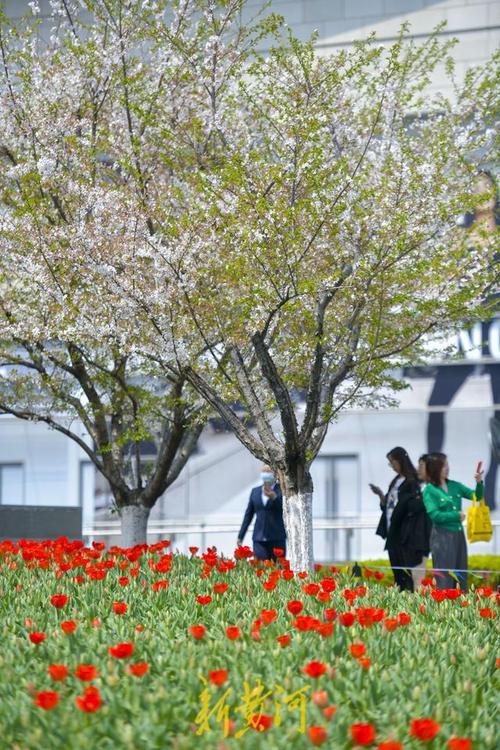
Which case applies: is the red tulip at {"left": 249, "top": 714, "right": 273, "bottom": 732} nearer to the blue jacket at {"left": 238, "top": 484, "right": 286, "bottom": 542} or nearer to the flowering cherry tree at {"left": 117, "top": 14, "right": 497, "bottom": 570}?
the flowering cherry tree at {"left": 117, "top": 14, "right": 497, "bottom": 570}

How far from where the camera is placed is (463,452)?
23672mm

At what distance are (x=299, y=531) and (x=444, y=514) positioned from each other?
1.55 metres

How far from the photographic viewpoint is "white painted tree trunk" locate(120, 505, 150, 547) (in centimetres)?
1348

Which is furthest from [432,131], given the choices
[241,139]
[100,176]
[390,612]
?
[390,612]

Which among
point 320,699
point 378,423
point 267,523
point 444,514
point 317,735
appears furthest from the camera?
point 378,423

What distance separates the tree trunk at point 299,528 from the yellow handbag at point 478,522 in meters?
2.45

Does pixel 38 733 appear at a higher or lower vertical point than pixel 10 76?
lower

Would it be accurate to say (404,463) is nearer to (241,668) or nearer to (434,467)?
(434,467)

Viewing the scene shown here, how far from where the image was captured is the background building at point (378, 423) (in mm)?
23656

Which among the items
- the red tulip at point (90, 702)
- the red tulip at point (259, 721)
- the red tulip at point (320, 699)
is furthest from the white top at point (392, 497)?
the red tulip at point (90, 702)

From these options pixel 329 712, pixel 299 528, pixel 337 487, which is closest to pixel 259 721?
pixel 329 712

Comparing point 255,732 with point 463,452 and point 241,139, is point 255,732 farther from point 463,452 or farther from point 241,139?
point 463,452

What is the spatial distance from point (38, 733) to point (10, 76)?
9714mm

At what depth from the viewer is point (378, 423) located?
79.8 feet
